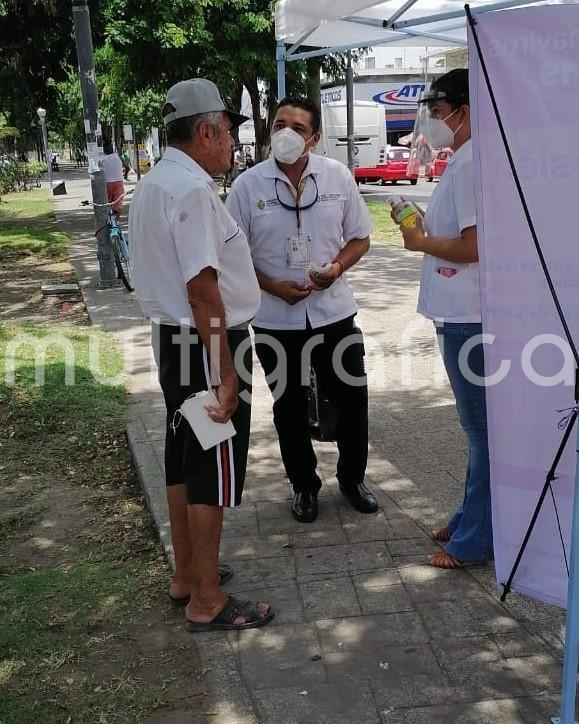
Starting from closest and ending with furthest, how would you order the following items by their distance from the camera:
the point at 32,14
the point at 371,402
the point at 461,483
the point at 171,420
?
the point at 171,420
the point at 461,483
the point at 371,402
the point at 32,14

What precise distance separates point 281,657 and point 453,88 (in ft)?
7.10

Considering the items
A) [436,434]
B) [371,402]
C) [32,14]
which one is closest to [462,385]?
[436,434]

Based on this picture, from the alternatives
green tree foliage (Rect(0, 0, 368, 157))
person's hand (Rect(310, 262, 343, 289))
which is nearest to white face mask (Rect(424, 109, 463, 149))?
person's hand (Rect(310, 262, 343, 289))

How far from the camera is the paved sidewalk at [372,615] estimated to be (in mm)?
2568

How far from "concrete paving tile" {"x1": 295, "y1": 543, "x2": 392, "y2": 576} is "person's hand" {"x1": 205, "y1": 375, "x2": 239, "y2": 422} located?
3.15 ft

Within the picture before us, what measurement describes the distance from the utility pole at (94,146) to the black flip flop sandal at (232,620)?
A: 8.02 meters

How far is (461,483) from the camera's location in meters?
4.26

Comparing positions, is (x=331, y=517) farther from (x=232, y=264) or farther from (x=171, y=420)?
(x=232, y=264)

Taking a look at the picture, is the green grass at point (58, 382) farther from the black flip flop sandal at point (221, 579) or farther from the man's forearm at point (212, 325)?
the man's forearm at point (212, 325)

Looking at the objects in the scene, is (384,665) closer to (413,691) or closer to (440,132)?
(413,691)

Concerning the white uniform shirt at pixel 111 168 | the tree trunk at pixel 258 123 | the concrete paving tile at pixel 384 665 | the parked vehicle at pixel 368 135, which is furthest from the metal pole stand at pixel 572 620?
the parked vehicle at pixel 368 135

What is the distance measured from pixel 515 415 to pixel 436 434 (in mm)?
2635

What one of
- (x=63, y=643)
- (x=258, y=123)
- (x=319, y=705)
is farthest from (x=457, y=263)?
(x=258, y=123)

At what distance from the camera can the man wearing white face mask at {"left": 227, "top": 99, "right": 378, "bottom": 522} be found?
3.59 meters
